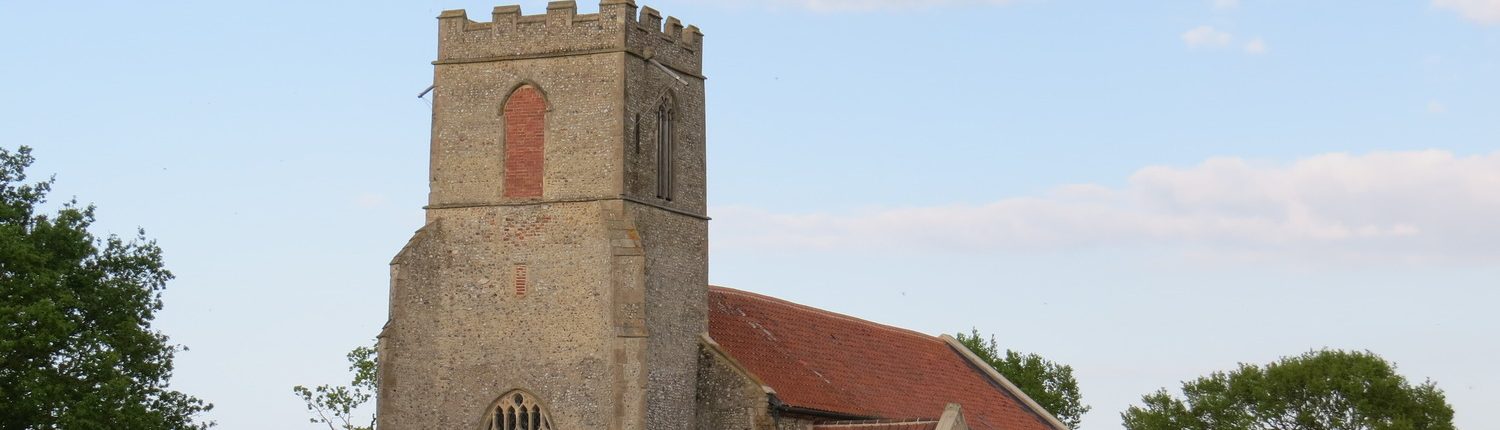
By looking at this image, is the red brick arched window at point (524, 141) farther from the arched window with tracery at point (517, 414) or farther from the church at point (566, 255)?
the arched window with tracery at point (517, 414)

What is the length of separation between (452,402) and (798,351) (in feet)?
29.2

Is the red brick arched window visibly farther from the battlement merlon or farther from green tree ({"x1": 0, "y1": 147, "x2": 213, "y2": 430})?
green tree ({"x1": 0, "y1": 147, "x2": 213, "y2": 430})

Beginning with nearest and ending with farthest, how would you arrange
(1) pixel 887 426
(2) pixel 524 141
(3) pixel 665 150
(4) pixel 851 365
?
(2) pixel 524 141 < (1) pixel 887 426 < (3) pixel 665 150 < (4) pixel 851 365

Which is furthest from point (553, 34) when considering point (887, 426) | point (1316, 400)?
point (1316, 400)

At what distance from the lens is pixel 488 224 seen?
134 ft

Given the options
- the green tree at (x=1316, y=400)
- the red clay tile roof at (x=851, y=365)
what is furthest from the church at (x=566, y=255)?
the green tree at (x=1316, y=400)

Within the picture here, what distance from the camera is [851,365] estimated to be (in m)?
47.8

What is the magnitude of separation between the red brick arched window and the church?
4 cm

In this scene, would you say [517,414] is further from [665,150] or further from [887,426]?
[887,426]

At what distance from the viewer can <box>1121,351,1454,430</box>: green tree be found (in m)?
62.6

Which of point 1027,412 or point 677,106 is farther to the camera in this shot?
point 1027,412

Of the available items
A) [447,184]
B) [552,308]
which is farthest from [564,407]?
[447,184]

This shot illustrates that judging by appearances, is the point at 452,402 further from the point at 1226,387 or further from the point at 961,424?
the point at 1226,387

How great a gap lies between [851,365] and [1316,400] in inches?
849
